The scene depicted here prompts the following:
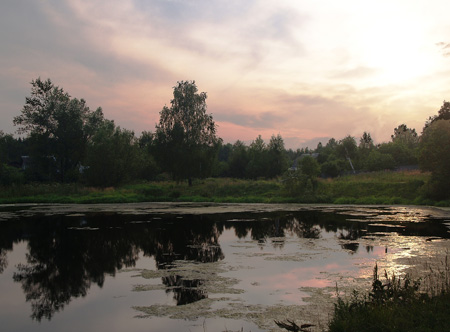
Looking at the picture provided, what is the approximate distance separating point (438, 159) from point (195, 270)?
104 feet

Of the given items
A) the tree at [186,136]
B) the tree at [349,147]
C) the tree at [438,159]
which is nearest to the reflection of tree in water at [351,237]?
the tree at [438,159]

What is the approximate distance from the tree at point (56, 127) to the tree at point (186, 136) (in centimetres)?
1550

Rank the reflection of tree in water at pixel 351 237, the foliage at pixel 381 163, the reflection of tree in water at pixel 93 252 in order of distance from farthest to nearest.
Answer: the foliage at pixel 381 163
the reflection of tree in water at pixel 351 237
the reflection of tree in water at pixel 93 252

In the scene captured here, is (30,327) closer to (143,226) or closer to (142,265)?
(142,265)

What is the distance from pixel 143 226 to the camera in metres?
23.1

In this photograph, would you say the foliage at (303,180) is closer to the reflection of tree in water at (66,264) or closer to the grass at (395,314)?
the reflection of tree in water at (66,264)

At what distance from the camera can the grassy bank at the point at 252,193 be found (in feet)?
132

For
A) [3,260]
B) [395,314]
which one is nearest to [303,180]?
[3,260]

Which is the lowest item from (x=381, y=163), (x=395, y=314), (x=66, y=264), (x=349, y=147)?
(x=66, y=264)

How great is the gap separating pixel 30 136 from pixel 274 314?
6337 cm

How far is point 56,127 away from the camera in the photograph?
62.8m

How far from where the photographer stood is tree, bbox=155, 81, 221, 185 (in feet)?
182

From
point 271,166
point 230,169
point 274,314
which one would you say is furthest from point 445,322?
point 230,169

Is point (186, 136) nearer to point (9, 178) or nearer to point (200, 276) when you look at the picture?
point (9, 178)
